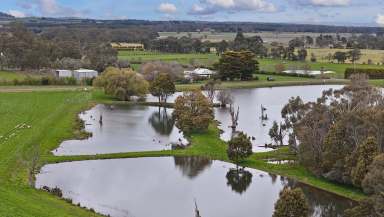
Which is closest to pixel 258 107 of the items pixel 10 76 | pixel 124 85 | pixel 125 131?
pixel 124 85

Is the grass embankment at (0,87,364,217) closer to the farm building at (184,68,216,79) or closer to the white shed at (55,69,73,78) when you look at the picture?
the white shed at (55,69,73,78)

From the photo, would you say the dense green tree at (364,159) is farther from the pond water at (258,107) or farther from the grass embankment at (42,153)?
the pond water at (258,107)

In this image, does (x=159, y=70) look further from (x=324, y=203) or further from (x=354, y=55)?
(x=324, y=203)

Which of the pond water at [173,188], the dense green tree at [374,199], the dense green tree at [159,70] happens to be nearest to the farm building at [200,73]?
the dense green tree at [159,70]

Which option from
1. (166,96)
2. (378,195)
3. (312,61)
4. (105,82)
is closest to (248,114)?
(166,96)

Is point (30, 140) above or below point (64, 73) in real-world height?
below

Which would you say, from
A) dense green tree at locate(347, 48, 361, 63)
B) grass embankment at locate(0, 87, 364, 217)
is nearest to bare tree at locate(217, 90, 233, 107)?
grass embankment at locate(0, 87, 364, 217)

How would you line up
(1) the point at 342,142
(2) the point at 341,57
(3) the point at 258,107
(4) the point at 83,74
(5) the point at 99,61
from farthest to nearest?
(2) the point at 341,57
(5) the point at 99,61
(4) the point at 83,74
(3) the point at 258,107
(1) the point at 342,142
